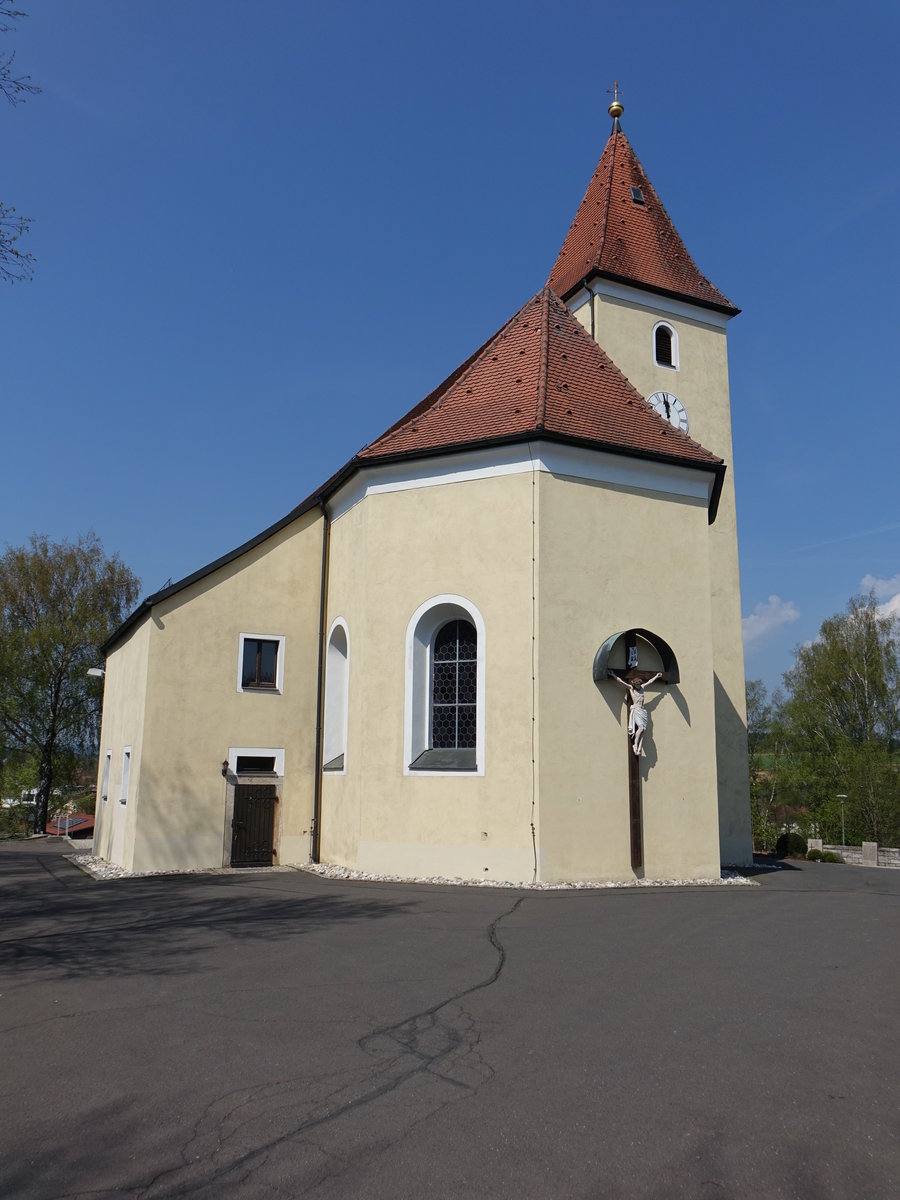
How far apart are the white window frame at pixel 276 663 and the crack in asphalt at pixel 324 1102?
Result: 11851mm

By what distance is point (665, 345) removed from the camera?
23078 millimetres

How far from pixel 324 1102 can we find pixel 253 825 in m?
13.0

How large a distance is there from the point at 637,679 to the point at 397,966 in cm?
774

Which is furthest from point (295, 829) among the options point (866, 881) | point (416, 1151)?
point (416, 1151)

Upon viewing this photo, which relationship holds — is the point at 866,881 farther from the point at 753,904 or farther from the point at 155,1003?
the point at 155,1003

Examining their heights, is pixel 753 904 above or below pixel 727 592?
below

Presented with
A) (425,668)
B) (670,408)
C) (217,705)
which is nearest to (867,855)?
(670,408)

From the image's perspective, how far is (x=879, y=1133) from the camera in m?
4.30

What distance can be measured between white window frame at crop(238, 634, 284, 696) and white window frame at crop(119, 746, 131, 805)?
8.97ft

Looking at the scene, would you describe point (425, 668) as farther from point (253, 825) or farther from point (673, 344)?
point (673, 344)

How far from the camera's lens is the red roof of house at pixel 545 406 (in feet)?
50.0

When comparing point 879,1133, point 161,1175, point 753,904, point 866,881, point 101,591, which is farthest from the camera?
point 101,591

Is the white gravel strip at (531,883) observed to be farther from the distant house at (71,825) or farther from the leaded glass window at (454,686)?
the distant house at (71,825)

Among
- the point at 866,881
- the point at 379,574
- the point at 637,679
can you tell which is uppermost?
the point at 379,574
